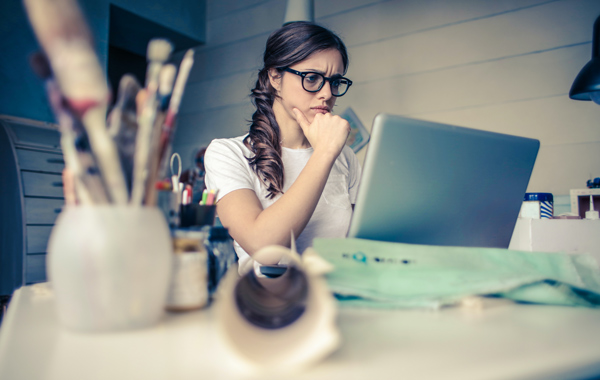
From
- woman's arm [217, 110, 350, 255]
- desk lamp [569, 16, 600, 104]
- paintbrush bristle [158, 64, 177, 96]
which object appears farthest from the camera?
desk lamp [569, 16, 600, 104]

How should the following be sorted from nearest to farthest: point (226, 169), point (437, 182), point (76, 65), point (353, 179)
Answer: point (76, 65) → point (437, 182) → point (226, 169) → point (353, 179)

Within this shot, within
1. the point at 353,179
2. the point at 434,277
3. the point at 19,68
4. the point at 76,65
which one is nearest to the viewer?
the point at 76,65

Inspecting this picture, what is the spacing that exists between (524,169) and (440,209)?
21 centimetres

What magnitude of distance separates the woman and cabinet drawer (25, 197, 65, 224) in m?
0.63

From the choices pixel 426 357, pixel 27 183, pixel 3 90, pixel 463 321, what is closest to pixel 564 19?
pixel 463 321

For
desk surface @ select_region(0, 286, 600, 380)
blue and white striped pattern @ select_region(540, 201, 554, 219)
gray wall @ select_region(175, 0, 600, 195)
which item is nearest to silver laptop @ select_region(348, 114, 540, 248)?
desk surface @ select_region(0, 286, 600, 380)

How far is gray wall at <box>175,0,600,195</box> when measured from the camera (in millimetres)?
2016

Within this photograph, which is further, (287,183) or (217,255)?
(287,183)

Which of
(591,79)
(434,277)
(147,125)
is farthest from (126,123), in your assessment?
(591,79)

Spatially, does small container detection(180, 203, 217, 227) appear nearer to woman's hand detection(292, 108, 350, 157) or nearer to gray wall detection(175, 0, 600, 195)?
woman's hand detection(292, 108, 350, 157)

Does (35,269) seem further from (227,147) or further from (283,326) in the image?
(283,326)

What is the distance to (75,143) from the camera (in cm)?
38

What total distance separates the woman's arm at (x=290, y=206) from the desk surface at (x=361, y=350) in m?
0.46

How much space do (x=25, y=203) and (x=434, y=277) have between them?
140cm
